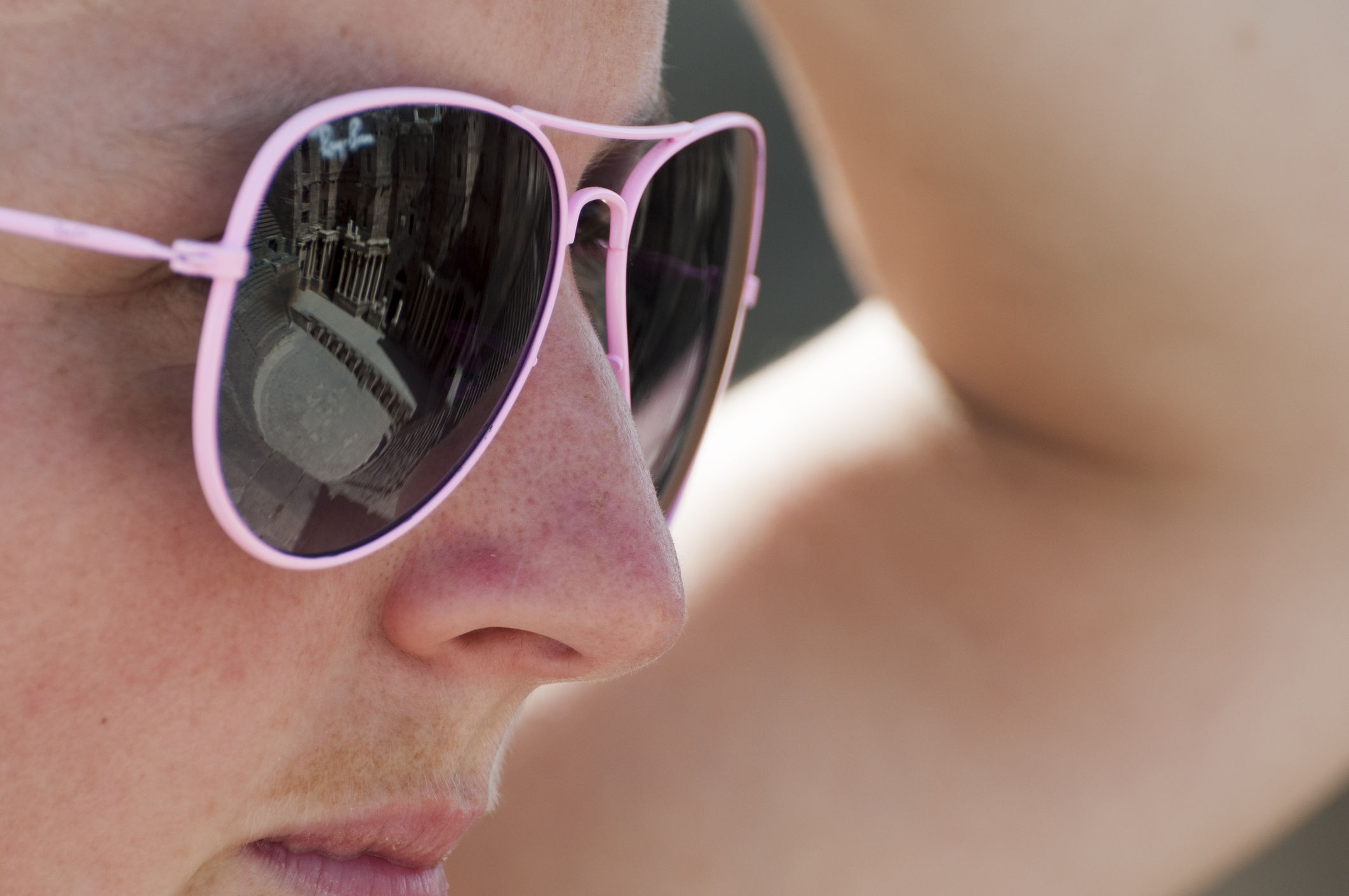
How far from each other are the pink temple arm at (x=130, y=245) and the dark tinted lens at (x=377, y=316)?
0.08 feet

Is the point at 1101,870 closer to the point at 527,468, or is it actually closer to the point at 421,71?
the point at 527,468

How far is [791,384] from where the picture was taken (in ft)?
5.10

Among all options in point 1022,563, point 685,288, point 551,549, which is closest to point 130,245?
point 551,549

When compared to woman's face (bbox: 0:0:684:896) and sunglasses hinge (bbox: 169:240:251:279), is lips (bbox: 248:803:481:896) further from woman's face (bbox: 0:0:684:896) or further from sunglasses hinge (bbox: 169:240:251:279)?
sunglasses hinge (bbox: 169:240:251:279)

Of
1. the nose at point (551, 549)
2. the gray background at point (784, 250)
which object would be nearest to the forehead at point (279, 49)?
the nose at point (551, 549)

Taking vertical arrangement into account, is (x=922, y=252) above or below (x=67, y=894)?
above

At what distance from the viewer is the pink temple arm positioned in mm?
507

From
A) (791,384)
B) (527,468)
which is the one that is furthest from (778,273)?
(527,468)

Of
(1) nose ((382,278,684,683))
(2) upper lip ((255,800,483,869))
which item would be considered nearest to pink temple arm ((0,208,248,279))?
(1) nose ((382,278,684,683))

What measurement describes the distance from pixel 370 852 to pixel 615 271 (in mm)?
468

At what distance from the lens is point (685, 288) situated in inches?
41.8

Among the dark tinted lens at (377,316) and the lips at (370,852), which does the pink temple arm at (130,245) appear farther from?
the lips at (370,852)

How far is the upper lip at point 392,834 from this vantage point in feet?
2.44

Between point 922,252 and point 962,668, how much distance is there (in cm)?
49
